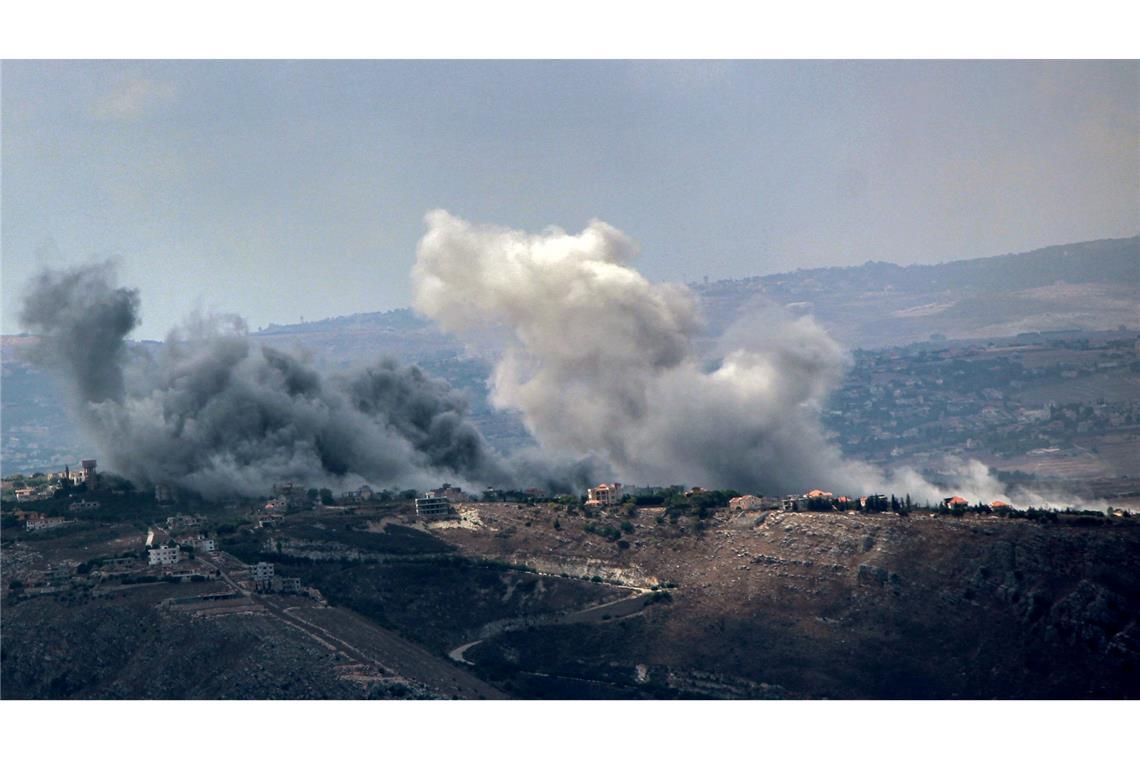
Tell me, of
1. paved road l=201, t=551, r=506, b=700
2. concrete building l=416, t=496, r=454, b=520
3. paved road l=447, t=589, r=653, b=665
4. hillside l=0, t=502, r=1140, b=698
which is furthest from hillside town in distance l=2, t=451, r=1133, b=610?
paved road l=447, t=589, r=653, b=665

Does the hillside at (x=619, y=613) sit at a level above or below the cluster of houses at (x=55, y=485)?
below

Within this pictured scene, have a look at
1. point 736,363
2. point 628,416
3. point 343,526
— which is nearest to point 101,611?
point 343,526

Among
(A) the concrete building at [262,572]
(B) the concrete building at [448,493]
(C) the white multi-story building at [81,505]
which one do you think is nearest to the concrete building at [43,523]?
(C) the white multi-story building at [81,505]

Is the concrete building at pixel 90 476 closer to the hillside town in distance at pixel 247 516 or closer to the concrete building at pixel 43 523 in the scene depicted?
the hillside town in distance at pixel 247 516

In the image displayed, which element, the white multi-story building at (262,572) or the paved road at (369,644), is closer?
the paved road at (369,644)

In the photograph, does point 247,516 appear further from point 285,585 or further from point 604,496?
point 604,496

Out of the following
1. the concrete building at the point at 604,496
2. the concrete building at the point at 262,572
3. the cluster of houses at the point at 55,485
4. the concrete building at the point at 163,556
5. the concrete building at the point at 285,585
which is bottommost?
the concrete building at the point at 285,585
